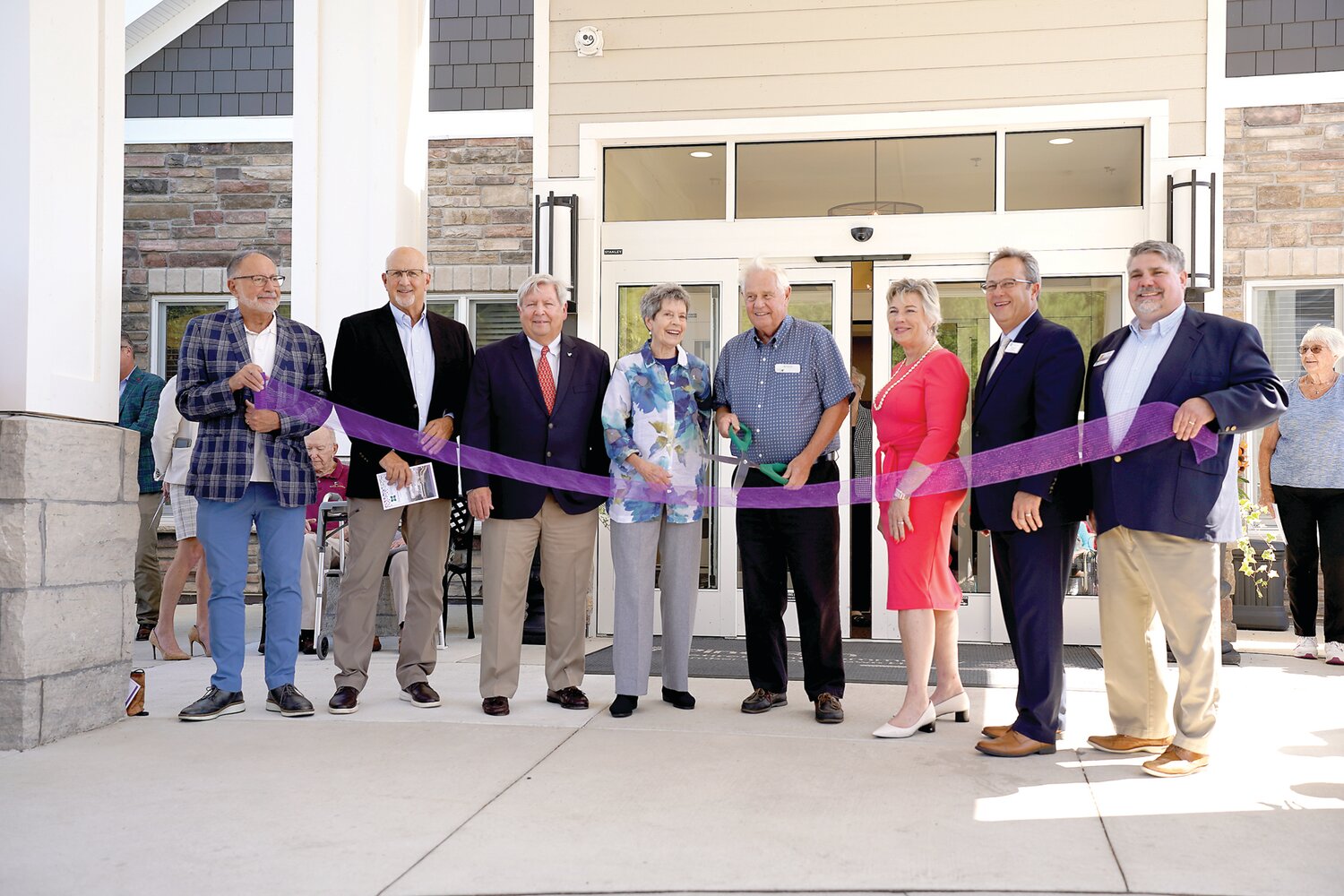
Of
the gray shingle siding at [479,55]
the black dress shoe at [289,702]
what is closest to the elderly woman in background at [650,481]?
the black dress shoe at [289,702]

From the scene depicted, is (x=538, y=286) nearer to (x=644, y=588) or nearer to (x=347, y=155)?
(x=644, y=588)

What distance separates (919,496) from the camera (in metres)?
4.07

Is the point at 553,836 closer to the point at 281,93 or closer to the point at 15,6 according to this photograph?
the point at 15,6

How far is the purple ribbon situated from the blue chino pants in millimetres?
348

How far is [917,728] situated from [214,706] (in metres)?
2.46

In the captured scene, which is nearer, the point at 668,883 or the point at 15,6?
the point at 668,883

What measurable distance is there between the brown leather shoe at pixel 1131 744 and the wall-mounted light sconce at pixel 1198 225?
8.96ft

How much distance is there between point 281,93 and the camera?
9.00m

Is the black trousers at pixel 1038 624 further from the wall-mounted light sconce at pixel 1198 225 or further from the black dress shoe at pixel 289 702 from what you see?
the wall-mounted light sconce at pixel 1198 225

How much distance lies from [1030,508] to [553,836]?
176cm

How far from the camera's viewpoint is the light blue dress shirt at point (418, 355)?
4.62 metres

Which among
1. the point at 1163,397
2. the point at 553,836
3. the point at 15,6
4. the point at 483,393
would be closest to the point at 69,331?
the point at 15,6

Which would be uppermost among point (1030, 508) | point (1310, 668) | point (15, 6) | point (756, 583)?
point (15, 6)

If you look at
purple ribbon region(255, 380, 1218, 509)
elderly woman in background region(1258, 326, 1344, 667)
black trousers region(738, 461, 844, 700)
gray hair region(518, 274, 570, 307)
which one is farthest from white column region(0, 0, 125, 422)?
elderly woman in background region(1258, 326, 1344, 667)
